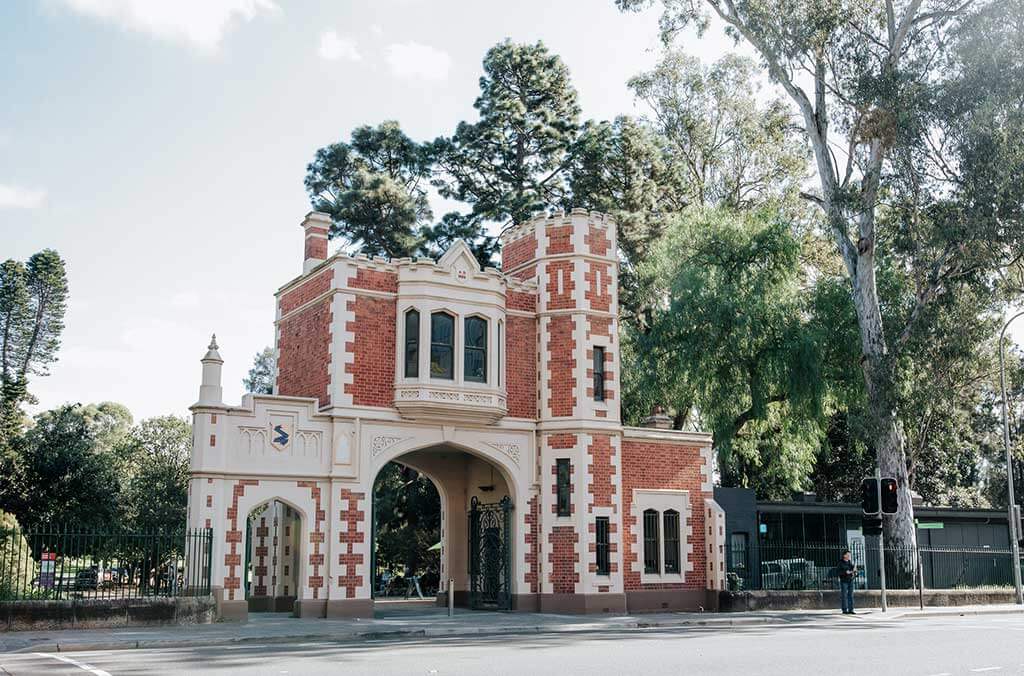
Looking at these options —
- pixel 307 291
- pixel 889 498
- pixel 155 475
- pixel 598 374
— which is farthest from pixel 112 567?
pixel 155 475

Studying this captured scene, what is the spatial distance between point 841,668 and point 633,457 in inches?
592

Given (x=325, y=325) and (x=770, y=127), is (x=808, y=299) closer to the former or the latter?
(x=770, y=127)

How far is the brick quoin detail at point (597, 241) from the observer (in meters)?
28.4

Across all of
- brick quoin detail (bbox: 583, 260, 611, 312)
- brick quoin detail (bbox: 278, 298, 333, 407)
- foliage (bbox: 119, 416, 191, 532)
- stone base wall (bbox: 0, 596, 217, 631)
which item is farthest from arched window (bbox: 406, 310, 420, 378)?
Answer: foliage (bbox: 119, 416, 191, 532)

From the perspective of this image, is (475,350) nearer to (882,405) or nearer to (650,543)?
(650,543)

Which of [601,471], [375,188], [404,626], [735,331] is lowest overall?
[404,626]

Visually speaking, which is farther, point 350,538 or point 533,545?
point 533,545

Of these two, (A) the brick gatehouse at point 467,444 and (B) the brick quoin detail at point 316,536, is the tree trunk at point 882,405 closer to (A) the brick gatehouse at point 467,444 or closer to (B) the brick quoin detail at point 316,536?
(A) the brick gatehouse at point 467,444

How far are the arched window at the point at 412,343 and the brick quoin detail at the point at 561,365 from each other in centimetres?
393

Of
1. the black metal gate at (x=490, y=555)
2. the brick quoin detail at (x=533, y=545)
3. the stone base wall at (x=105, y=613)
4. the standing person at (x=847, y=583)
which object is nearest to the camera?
the stone base wall at (x=105, y=613)

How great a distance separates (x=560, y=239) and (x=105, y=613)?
14882mm

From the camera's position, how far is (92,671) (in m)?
13.5

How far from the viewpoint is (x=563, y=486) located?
2730cm

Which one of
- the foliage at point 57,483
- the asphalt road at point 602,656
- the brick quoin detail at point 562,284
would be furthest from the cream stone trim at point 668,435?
the foliage at point 57,483
